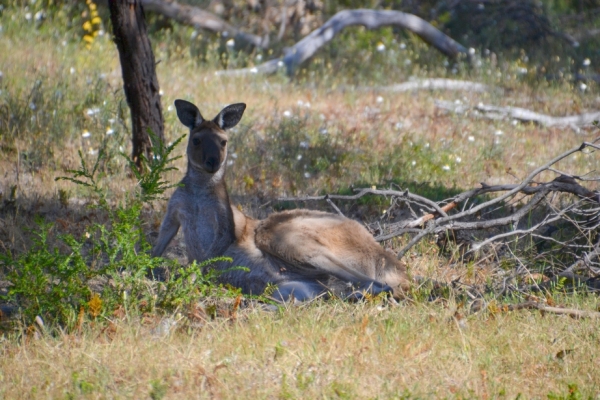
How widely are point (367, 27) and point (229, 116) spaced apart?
7.58 metres

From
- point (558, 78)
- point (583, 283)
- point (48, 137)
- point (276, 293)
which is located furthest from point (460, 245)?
point (558, 78)

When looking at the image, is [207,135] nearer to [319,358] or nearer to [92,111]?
[319,358]

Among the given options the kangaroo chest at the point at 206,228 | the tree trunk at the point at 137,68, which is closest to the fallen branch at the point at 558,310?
the kangaroo chest at the point at 206,228

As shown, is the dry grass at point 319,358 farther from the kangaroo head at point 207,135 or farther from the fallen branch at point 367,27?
the fallen branch at point 367,27

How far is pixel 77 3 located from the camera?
1390 cm

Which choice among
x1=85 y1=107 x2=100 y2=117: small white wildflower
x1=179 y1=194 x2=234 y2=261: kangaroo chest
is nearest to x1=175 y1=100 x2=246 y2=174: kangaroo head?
x1=179 y1=194 x2=234 y2=261: kangaroo chest

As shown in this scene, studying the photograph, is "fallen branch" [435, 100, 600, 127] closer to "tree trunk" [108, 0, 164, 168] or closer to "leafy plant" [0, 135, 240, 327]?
"tree trunk" [108, 0, 164, 168]

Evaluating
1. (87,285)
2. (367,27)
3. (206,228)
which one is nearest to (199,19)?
(367,27)

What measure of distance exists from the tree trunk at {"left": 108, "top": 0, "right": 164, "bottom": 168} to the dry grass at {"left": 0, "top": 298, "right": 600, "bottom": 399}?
3.46m

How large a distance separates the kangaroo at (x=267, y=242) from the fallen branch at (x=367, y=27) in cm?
646

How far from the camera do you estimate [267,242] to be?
231 inches

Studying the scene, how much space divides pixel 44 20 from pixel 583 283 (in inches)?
396

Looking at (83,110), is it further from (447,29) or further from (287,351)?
(447,29)

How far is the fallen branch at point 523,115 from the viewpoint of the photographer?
422 inches
